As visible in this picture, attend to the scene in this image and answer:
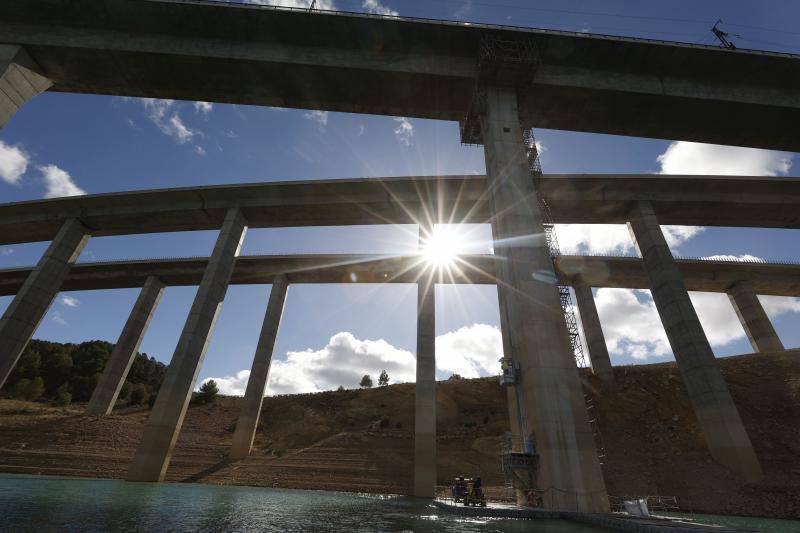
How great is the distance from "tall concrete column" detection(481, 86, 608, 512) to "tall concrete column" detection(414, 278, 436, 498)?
1234cm

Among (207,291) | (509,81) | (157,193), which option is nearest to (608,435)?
(509,81)

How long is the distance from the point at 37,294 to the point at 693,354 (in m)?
41.8

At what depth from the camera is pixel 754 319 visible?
3762cm

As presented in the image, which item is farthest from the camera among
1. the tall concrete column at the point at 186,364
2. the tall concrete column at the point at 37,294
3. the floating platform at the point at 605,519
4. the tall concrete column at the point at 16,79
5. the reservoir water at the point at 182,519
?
the tall concrete column at the point at 37,294

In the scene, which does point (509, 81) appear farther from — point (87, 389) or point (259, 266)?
point (87, 389)

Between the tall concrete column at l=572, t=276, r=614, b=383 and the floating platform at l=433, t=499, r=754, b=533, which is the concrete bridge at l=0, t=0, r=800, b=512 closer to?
the floating platform at l=433, t=499, r=754, b=533

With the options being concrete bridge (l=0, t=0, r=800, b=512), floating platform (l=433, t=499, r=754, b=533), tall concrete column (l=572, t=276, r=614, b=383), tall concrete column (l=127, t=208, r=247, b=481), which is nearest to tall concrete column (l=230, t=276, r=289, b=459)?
tall concrete column (l=127, t=208, r=247, b=481)

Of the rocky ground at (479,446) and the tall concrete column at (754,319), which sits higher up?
the tall concrete column at (754,319)

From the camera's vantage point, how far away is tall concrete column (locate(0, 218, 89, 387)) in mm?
23875

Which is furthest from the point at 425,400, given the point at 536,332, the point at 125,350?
the point at 125,350

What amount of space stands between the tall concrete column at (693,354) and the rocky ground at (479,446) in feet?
3.95

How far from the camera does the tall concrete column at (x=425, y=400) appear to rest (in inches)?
966

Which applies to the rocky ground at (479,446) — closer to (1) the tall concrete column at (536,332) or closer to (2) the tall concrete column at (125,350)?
(2) the tall concrete column at (125,350)

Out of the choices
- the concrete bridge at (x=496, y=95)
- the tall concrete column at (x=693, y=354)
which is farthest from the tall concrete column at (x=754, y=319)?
the tall concrete column at (x=693, y=354)
